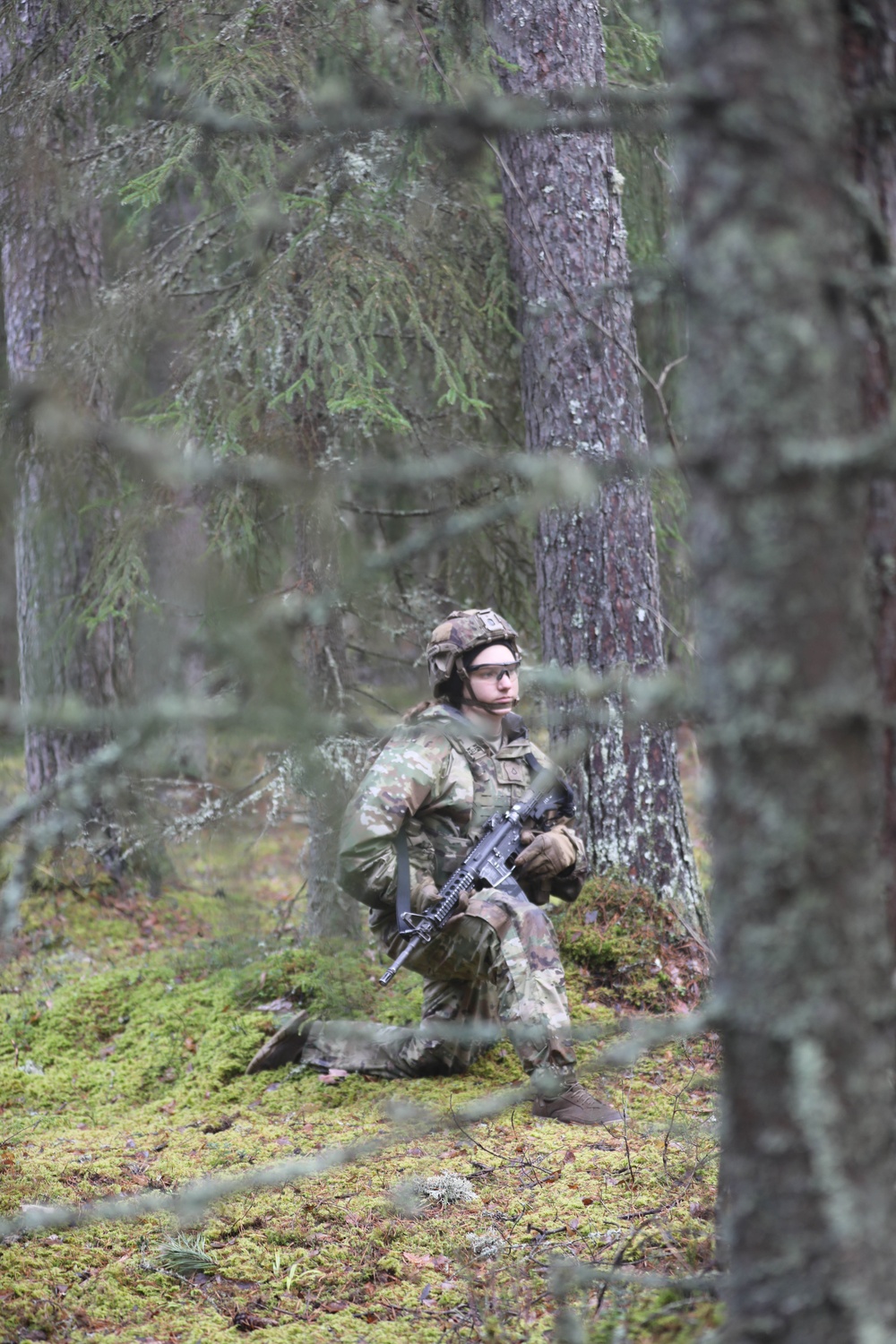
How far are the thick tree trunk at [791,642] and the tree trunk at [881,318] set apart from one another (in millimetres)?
207

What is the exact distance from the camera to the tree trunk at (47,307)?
7160 mm

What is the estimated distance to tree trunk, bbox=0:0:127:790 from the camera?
7.16 m

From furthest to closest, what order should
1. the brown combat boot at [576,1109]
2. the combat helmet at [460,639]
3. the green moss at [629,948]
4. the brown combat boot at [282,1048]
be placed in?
the green moss at [629,948]
the brown combat boot at [282,1048]
the combat helmet at [460,639]
the brown combat boot at [576,1109]

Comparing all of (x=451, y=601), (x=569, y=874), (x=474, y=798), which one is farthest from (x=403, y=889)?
(x=451, y=601)

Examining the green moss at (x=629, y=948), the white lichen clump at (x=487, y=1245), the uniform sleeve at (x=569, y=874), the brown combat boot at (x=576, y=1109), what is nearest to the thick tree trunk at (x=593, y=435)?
the green moss at (x=629, y=948)

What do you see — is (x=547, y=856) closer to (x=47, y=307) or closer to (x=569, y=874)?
(x=569, y=874)

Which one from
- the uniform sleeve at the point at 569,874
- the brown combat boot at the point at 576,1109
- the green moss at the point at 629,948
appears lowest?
the brown combat boot at the point at 576,1109

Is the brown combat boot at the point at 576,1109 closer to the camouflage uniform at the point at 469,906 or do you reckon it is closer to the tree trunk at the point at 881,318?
the camouflage uniform at the point at 469,906

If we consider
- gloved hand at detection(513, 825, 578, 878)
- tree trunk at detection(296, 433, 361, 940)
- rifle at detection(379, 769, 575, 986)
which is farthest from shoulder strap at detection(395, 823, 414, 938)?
tree trunk at detection(296, 433, 361, 940)

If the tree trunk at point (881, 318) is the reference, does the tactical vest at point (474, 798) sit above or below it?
below

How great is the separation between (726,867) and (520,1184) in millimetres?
2891

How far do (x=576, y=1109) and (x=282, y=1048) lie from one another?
171 cm

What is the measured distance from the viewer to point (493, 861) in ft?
18.0

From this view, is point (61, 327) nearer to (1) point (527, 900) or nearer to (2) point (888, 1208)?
(1) point (527, 900)
